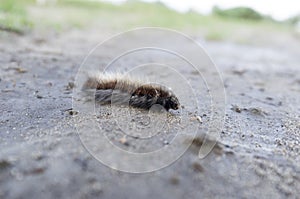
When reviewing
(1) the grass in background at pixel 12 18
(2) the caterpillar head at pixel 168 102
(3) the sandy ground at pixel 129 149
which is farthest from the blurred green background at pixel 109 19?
(2) the caterpillar head at pixel 168 102

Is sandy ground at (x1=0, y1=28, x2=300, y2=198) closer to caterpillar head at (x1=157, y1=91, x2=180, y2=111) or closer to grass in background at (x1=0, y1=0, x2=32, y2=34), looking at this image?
caterpillar head at (x1=157, y1=91, x2=180, y2=111)

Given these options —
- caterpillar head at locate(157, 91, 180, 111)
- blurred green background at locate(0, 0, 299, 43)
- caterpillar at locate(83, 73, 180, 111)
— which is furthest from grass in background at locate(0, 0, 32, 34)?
caterpillar head at locate(157, 91, 180, 111)

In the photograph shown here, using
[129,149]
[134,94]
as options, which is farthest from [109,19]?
[129,149]

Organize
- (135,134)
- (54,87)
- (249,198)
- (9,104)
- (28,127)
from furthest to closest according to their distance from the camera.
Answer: (54,87) → (9,104) → (28,127) → (135,134) → (249,198)

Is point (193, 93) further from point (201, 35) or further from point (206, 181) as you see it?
point (201, 35)

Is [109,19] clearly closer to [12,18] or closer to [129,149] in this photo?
[12,18]

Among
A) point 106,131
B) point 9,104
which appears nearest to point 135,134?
point 106,131
